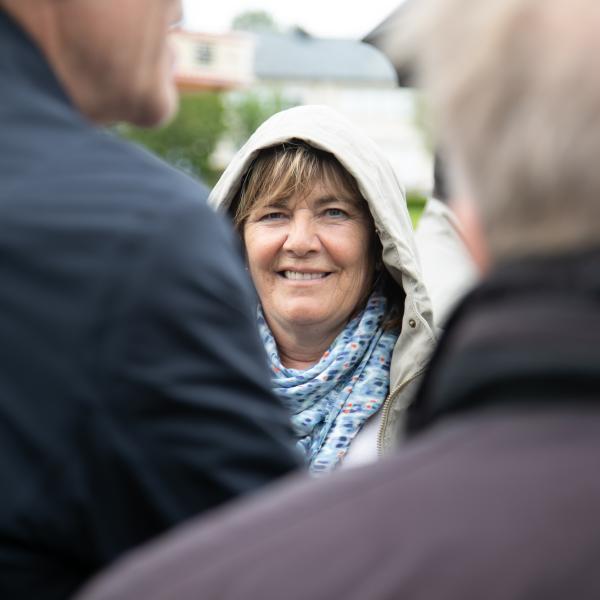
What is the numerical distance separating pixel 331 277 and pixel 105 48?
6.73ft

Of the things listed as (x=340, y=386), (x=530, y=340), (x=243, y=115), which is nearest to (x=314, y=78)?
(x=243, y=115)

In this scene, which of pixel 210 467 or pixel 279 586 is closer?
pixel 279 586

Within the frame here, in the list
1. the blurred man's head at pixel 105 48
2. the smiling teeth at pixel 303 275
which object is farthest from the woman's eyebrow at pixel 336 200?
the blurred man's head at pixel 105 48

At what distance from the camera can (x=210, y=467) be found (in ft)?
4.53

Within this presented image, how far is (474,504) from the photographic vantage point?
3.24ft

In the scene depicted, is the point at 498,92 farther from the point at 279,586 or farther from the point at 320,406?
the point at 320,406

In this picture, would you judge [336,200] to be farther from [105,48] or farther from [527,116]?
[527,116]

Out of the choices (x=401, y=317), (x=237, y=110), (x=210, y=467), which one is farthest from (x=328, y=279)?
(x=237, y=110)

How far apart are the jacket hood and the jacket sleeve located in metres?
1.98

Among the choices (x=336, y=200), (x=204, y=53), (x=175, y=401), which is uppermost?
(x=175, y=401)

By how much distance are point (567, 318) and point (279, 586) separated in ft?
1.22

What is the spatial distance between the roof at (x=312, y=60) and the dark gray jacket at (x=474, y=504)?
7624cm

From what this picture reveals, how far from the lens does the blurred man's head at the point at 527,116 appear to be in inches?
41.2

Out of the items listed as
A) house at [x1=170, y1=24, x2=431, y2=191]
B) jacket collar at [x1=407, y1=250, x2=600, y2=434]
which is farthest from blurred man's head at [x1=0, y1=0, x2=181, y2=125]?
house at [x1=170, y1=24, x2=431, y2=191]
